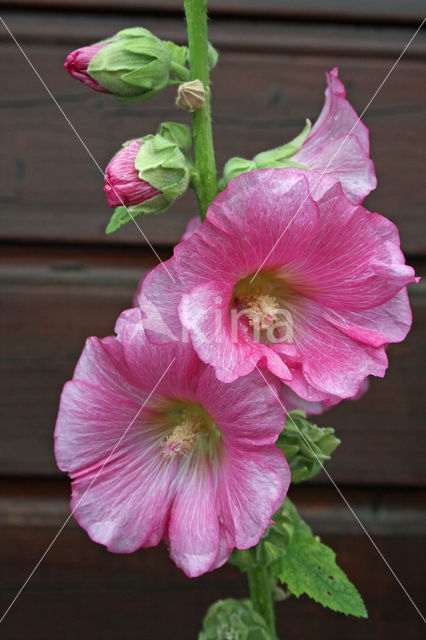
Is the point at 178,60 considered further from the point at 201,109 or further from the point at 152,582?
the point at 152,582

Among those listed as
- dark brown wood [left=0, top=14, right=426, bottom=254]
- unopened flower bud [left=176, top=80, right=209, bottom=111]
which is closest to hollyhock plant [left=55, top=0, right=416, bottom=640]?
unopened flower bud [left=176, top=80, right=209, bottom=111]

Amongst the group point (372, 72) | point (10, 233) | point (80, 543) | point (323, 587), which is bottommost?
point (80, 543)

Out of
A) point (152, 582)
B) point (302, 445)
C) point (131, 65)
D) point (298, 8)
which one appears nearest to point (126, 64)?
point (131, 65)

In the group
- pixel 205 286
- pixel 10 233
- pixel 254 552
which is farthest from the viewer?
pixel 10 233

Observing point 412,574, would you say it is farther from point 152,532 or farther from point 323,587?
point 152,532

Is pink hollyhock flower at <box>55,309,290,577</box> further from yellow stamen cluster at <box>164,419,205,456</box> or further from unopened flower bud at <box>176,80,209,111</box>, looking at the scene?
unopened flower bud at <box>176,80,209,111</box>

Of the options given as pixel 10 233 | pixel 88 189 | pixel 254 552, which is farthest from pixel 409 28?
pixel 254 552

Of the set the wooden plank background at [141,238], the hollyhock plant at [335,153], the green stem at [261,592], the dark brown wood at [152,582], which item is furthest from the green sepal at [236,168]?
the dark brown wood at [152,582]
